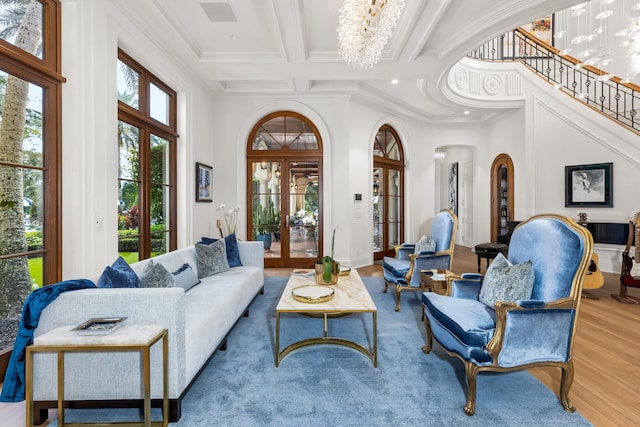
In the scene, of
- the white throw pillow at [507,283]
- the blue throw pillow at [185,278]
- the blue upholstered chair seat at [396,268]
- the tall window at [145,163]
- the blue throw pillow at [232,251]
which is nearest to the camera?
the white throw pillow at [507,283]

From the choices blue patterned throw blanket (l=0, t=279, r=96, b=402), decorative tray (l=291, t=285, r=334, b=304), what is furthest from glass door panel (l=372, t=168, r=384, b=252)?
blue patterned throw blanket (l=0, t=279, r=96, b=402)

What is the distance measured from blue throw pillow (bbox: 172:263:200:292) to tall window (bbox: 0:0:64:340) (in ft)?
2.94

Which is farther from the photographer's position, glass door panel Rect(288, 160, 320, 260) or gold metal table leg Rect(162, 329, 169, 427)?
glass door panel Rect(288, 160, 320, 260)

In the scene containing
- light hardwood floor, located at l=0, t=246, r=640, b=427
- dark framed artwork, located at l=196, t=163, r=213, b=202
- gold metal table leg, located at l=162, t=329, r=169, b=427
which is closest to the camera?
gold metal table leg, located at l=162, t=329, r=169, b=427

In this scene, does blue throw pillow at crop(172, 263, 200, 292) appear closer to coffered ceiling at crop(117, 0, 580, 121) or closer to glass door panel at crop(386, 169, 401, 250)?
coffered ceiling at crop(117, 0, 580, 121)

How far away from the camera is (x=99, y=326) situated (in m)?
1.56

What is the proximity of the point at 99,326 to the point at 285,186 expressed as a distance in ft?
14.3

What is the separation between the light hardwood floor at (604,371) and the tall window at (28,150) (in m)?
0.91

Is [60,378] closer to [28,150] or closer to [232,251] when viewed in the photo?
[28,150]

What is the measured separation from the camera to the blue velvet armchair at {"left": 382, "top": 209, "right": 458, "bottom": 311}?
358 centimetres

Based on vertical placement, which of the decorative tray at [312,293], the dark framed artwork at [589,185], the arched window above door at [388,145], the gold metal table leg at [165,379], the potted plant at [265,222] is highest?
the arched window above door at [388,145]

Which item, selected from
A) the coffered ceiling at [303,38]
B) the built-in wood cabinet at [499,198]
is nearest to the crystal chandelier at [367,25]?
the coffered ceiling at [303,38]

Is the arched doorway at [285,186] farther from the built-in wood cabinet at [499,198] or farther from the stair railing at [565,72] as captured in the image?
the built-in wood cabinet at [499,198]

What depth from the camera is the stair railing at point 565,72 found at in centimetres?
571
